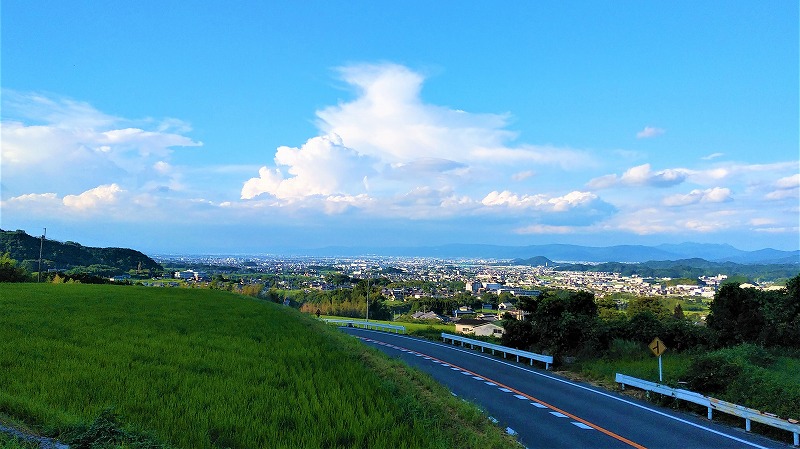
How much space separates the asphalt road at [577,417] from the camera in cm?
940

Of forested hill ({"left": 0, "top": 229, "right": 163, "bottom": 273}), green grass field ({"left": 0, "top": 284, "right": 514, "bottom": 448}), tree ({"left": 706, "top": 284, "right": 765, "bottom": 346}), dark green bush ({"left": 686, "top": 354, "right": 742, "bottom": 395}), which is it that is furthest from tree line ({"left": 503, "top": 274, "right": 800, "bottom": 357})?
forested hill ({"left": 0, "top": 229, "right": 163, "bottom": 273})

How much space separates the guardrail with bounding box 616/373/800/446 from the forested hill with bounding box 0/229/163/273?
3353 inches

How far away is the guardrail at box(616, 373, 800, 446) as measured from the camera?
9.66 metres

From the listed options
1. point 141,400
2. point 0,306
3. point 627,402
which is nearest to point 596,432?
point 627,402

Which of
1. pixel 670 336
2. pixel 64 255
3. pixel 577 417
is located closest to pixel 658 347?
pixel 577 417

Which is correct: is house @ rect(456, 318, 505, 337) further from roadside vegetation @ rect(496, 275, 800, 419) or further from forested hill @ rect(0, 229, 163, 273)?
forested hill @ rect(0, 229, 163, 273)

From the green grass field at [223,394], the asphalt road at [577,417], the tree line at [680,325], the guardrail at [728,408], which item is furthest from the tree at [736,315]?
the green grass field at [223,394]

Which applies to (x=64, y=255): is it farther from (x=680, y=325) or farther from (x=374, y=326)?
(x=680, y=325)

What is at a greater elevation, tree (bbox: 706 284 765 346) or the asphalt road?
tree (bbox: 706 284 765 346)

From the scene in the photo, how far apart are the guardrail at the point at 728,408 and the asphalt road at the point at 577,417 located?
323mm

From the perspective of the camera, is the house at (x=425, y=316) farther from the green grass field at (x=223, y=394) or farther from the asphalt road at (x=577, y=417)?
the green grass field at (x=223, y=394)

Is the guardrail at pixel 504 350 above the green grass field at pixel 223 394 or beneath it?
beneath

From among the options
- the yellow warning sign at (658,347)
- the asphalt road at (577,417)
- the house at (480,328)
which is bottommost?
the house at (480,328)

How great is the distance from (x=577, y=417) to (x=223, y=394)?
307 inches
